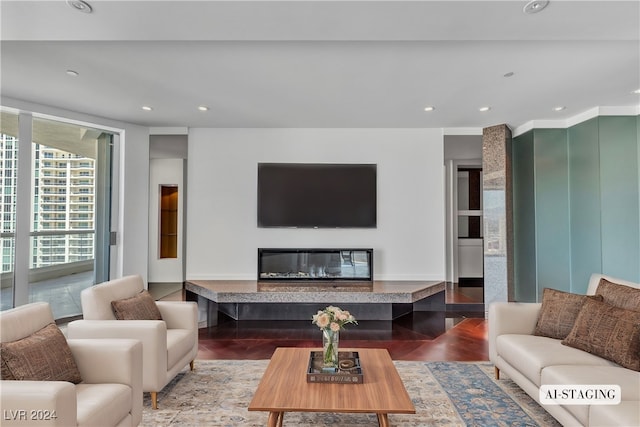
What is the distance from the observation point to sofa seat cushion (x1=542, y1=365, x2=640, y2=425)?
1.92 m

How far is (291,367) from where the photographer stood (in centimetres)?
243

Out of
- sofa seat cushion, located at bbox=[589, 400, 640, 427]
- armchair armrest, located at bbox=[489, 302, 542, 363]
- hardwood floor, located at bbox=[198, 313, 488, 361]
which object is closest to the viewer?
sofa seat cushion, located at bbox=[589, 400, 640, 427]

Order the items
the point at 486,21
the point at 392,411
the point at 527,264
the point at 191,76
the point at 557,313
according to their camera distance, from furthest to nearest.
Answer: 1. the point at 527,264
2. the point at 191,76
3. the point at 557,313
4. the point at 486,21
5. the point at 392,411

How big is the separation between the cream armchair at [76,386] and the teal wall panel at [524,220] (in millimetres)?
5181

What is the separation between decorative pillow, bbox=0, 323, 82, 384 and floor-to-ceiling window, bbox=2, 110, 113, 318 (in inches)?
116

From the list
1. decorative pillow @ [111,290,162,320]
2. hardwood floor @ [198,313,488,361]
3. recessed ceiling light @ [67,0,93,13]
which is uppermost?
recessed ceiling light @ [67,0,93,13]

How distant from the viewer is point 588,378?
2066mm

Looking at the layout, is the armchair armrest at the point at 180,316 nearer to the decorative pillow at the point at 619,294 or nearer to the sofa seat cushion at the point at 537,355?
the sofa seat cushion at the point at 537,355

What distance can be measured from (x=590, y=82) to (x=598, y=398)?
3.25m

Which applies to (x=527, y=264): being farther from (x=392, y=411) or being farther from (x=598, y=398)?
(x=392, y=411)

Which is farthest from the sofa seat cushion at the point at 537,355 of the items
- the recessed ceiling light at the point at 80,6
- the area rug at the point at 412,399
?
the recessed ceiling light at the point at 80,6

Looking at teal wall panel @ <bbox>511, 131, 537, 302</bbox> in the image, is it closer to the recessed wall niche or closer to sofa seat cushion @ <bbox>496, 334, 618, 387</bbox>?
sofa seat cushion @ <bbox>496, 334, 618, 387</bbox>

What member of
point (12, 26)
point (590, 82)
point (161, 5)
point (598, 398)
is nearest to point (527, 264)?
point (590, 82)

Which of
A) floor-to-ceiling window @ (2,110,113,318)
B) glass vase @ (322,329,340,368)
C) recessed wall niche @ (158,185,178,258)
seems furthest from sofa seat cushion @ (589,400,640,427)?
recessed wall niche @ (158,185,178,258)
